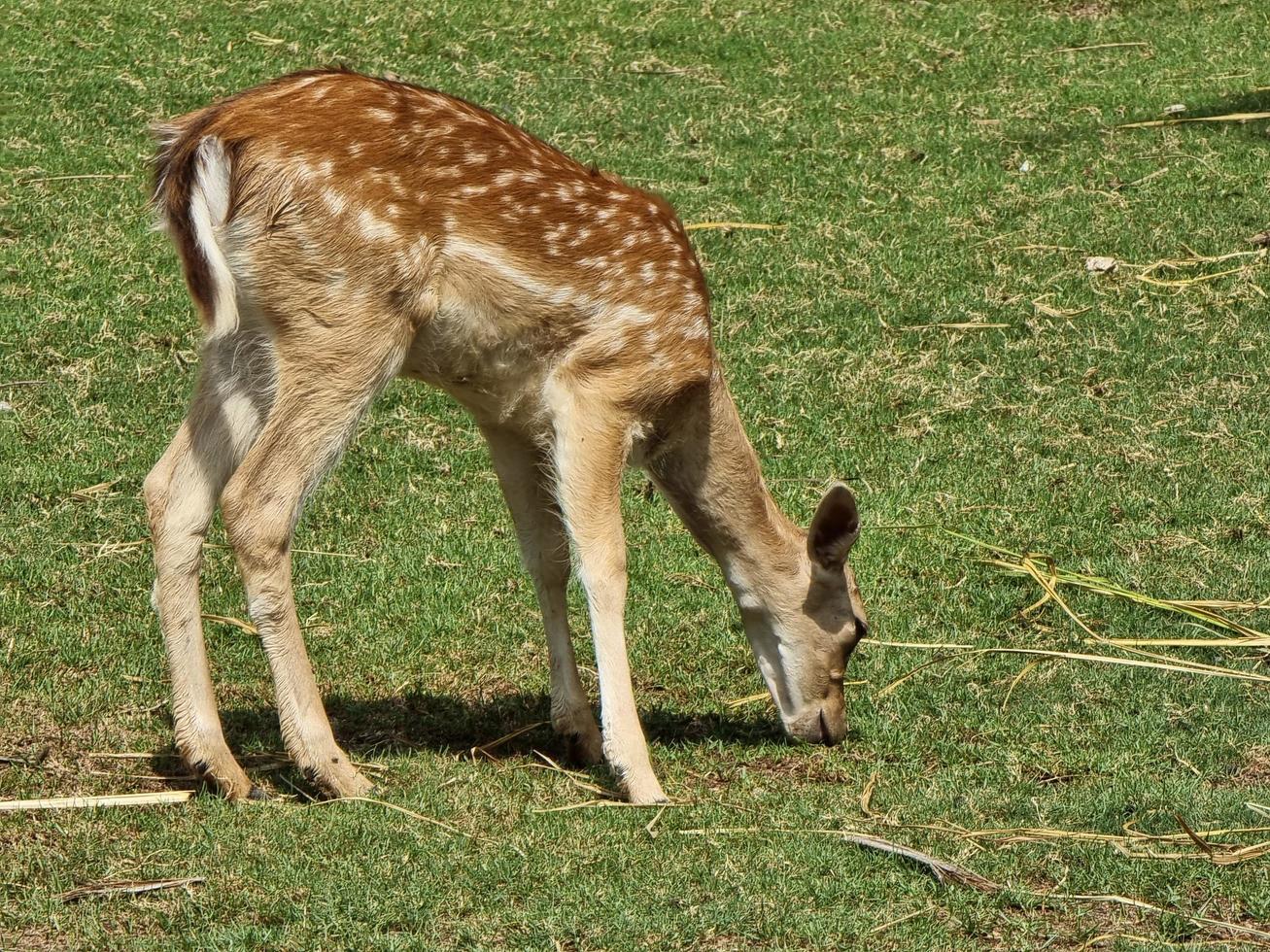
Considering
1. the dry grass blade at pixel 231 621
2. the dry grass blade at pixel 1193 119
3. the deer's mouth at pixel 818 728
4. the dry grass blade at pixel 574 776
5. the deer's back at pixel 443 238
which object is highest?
the deer's back at pixel 443 238

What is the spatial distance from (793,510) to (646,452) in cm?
171

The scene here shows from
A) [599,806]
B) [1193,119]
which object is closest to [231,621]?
[599,806]

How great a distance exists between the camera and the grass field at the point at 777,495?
4625mm

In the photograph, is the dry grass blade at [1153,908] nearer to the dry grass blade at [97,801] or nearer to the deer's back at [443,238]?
the deer's back at [443,238]

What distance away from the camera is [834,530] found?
19.3 ft

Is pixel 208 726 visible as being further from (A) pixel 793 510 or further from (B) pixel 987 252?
(B) pixel 987 252

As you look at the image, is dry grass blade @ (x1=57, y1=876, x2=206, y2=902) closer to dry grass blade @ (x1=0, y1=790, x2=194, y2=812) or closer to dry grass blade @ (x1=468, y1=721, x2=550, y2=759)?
dry grass blade @ (x1=0, y1=790, x2=194, y2=812)

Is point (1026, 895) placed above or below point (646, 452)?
below

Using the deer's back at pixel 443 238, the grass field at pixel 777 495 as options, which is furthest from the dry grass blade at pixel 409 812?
the deer's back at pixel 443 238

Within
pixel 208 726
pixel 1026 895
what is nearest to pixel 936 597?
pixel 1026 895

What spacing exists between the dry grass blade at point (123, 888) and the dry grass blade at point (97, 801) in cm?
53

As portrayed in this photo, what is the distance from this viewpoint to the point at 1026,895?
4.55 meters

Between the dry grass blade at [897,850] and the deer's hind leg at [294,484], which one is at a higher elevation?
the deer's hind leg at [294,484]

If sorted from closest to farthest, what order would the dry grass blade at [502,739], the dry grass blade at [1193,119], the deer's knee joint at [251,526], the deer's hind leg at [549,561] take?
the deer's knee joint at [251,526], the dry grass blade at [502,739], the deer's hind leg at [549,561], the dry grass blade at [1193,119]
